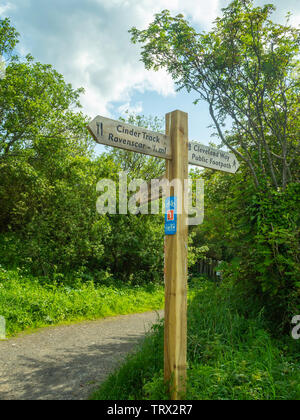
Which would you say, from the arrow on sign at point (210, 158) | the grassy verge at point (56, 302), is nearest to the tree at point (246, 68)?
the arrow on sign at point (210, 158)

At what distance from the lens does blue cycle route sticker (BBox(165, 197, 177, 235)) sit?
3.19 meters

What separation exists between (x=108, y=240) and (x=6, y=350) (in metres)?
6.84

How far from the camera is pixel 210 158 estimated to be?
370 centimetres

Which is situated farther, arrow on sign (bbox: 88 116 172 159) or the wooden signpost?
the wooden signpost

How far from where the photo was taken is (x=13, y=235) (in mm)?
13320

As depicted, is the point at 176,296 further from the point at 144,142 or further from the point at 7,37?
the point at 7,37

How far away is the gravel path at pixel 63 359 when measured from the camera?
399 cm

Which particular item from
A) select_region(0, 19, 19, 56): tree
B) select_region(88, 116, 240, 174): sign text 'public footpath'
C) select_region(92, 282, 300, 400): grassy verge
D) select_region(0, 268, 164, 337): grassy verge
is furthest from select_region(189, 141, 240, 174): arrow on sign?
select_region(0, 19, 19, 56): tree

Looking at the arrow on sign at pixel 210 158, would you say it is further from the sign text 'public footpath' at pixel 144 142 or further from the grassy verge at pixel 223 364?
the grassy verge at pixel 223 364

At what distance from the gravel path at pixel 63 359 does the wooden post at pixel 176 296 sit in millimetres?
1381

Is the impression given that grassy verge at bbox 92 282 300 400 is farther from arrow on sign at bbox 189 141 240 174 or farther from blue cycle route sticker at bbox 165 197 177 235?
arrow on sign at bbox 189 141 240 174

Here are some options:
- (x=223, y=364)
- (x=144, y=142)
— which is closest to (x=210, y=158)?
(x=144, y=142)

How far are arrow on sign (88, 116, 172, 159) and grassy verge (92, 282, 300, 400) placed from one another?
225 cm

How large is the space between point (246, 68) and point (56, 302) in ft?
21.8
